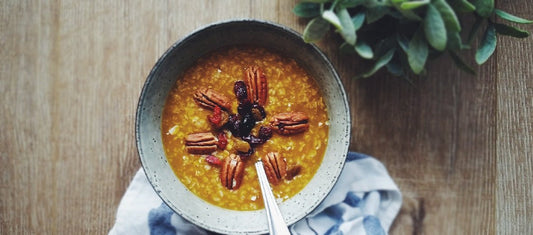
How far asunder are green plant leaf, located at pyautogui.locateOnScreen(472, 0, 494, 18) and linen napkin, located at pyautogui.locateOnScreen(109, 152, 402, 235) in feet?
1.46

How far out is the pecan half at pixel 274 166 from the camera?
4.11ft

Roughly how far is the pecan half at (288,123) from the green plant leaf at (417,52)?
0.98ft

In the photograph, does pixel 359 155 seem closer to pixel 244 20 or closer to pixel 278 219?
pixel 278 219

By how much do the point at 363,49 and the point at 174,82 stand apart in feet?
1.54

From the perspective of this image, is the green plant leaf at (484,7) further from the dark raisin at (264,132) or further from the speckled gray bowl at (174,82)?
the dark raisin at (264,132)

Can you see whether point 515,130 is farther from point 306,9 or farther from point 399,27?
point 306,9

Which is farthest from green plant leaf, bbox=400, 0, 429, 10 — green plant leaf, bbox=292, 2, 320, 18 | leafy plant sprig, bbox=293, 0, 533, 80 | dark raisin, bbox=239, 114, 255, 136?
dark raisin, bbox=239, 114, 255, 136

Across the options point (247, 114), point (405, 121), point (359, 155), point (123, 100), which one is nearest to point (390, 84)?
point (405, 121)

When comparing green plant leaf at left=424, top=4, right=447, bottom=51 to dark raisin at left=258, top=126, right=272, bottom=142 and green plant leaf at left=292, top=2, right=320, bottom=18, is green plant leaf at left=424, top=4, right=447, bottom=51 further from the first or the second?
dark raisin at left=258, top=126, right=272, bottom=142

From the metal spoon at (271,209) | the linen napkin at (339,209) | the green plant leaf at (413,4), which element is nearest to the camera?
the green plant leaf at (413,4)

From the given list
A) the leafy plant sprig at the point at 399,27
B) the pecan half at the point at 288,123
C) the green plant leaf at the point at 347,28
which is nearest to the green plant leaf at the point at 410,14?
the leafy plant sprig at the point at 399,27

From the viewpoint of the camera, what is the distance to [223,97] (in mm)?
1259

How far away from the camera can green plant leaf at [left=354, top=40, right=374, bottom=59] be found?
1125 mm

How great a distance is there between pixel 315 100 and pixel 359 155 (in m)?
0.19
